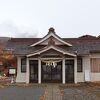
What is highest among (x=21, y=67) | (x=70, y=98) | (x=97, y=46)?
(x=97, y=46)

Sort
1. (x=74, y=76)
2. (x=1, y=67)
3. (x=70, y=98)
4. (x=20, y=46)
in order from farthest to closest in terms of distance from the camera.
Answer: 1. (x=1, y=67)
2. (x=20, y=46)
3. (x=74, y=76)
4. (x=70, y=98)

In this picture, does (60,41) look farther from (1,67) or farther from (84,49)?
(1,67)

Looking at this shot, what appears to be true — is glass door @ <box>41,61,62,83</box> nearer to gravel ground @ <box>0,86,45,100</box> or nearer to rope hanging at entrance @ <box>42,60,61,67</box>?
rope hanging at entrance @ <box>42,60,61,67</box>

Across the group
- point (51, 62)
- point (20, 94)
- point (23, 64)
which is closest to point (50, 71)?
point (51, 62)

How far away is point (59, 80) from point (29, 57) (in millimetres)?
3987

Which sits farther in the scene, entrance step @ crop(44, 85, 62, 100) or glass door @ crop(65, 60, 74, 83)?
glass door @ crop(65, 60, 74, 83)

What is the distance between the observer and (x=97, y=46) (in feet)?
125

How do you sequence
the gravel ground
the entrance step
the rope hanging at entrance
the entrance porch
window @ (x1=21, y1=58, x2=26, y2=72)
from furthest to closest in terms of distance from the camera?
window @ (x1=21, y1=58, x2=26, y2=72) < the entrance porch < the rope hanging at entrance < the entrance step < the gravel ground

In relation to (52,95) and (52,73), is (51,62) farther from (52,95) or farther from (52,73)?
(52,95)

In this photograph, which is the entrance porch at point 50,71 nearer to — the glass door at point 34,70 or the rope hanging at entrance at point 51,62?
the glass door at point 34,70

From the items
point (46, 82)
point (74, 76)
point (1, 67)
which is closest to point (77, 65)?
point (74, 76)

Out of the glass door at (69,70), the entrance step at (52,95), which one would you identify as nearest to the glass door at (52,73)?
the glass door at (69,70)

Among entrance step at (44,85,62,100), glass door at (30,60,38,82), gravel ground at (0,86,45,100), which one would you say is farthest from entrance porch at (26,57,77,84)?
entrance step at (44,85,62,100)

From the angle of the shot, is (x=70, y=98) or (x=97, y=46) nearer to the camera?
(x=70, y=98)
